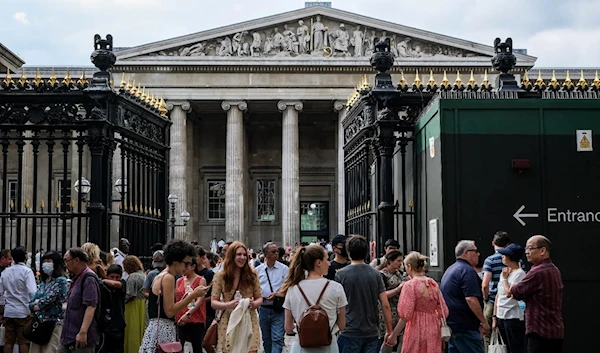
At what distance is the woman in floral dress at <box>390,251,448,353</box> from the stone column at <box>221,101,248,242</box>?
39.5m

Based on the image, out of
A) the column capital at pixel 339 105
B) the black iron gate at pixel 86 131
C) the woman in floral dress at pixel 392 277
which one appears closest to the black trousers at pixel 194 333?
the woman in floral dress at pixel 392 277

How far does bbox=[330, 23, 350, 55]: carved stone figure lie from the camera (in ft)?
162

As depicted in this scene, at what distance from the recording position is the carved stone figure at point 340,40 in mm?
49250

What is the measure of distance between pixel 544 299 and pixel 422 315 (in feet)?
3.93

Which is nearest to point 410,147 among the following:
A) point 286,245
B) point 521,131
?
point 521,131

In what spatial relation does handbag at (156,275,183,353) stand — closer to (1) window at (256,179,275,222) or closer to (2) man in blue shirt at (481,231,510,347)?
(2) man in blue shirt at (481,231,510,347)

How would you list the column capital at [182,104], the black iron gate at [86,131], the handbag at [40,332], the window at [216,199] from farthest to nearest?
the window at [216,199] → the column capital at [182,104] → the black iron gate at [86,131] → the handbag at [40,332]

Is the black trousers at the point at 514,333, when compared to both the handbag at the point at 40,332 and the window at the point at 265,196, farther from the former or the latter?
the window at the point at 265,196

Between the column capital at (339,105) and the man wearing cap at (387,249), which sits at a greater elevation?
the column capital at (339,105)

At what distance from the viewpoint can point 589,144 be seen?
37.1 feet

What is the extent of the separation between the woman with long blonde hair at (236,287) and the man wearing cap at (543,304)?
259cm

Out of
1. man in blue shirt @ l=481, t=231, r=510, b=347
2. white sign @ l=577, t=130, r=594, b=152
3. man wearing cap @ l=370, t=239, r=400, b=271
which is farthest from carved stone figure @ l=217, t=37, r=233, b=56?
man in blue shirt @ l=481, t=231, r=510, b=347

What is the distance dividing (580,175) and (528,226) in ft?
3.17

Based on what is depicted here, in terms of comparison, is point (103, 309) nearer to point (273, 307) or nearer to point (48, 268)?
point (48, 268)
